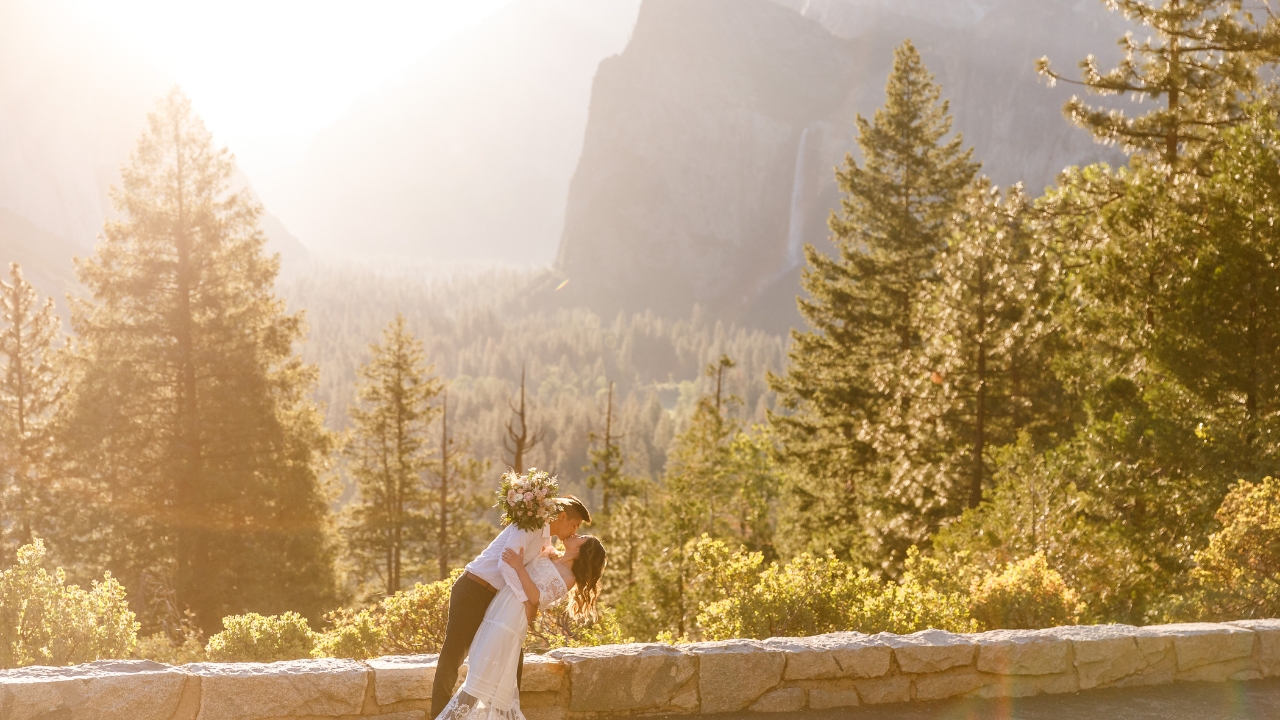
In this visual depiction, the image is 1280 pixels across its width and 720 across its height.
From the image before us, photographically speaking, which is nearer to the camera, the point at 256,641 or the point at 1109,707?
the point at 1109,707

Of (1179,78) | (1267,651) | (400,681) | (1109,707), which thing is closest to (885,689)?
(1109,707)

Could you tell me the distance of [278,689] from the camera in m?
5.46

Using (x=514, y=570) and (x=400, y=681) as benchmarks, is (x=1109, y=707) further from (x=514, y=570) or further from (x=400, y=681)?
(x=400, y=681)

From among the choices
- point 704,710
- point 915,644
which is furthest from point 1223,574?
point 704,710

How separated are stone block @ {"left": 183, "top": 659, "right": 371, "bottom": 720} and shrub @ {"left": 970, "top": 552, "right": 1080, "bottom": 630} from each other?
23.9 feet

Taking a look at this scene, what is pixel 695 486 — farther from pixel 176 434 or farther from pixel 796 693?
pixel 796 693

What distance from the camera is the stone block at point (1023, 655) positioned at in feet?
22.7

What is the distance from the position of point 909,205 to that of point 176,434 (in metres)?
26.0

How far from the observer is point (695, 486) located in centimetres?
4131

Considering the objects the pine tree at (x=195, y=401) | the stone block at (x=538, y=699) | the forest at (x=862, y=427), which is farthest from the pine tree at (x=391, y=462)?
the stone block at (x=538, y=699)

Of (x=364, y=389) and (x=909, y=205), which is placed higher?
(x=909, y=205)

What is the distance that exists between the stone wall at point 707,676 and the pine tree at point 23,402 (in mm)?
26412

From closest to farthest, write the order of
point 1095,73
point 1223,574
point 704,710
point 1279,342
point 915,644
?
point 704,710 → point 915,644 → point 1223,574 → point 1279,342 → point 1095,73

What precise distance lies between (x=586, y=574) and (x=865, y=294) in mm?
26250
